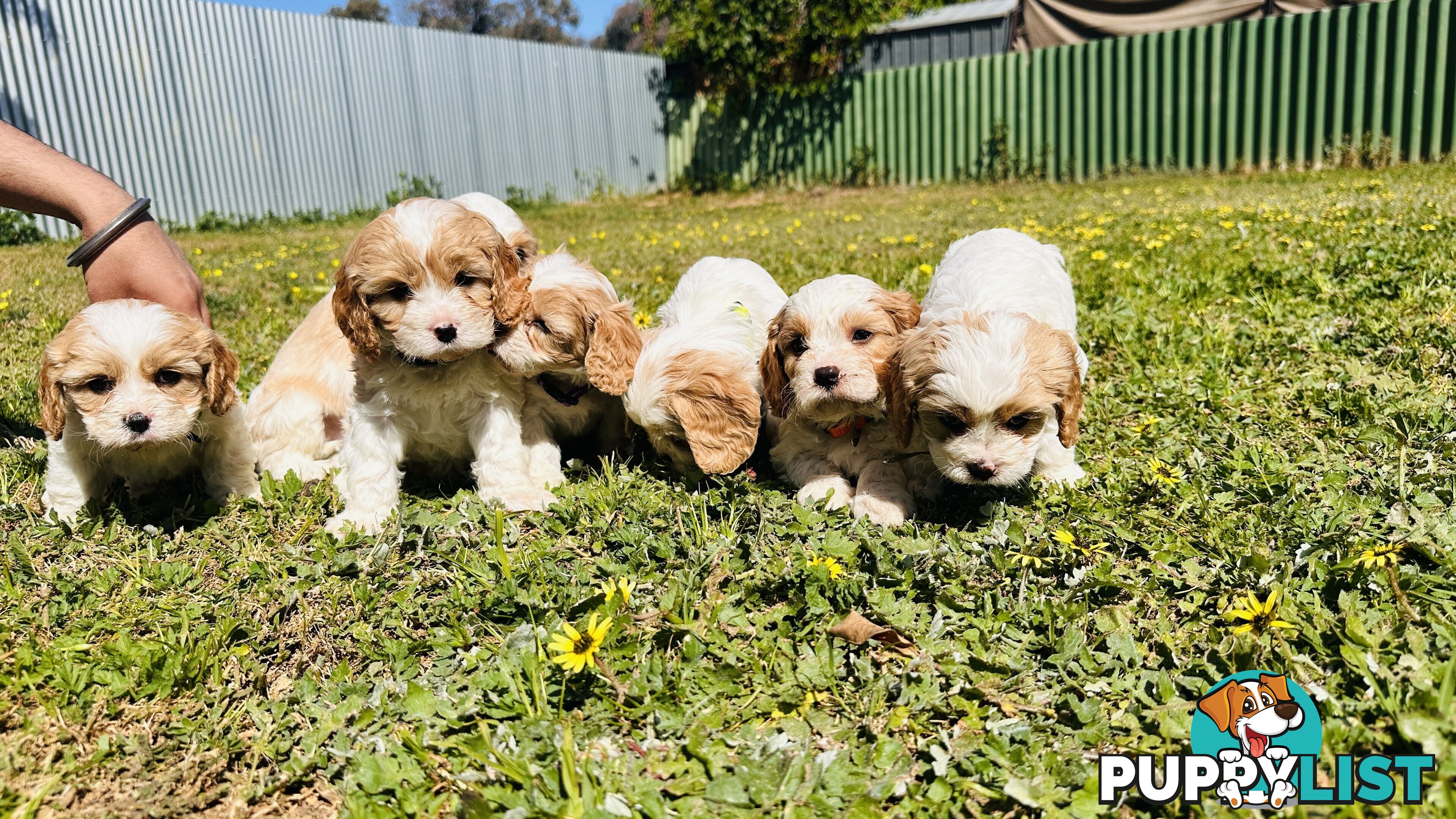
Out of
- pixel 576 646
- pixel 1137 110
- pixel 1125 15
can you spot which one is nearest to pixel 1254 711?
pixel 576 646

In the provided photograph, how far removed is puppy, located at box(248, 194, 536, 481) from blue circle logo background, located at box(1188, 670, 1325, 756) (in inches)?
122

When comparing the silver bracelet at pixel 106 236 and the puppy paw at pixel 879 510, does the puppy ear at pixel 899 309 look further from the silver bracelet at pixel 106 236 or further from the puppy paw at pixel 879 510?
the silver bracelet at pixel 106 236

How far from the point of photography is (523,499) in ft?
12.1

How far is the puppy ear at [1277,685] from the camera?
2.18 meters

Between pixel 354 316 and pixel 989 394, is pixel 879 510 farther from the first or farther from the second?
pixel 354 316

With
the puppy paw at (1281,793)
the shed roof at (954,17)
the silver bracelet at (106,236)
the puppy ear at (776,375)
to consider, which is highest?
the shed roof at (954,17)

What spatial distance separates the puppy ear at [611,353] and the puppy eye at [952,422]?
4.39 feet

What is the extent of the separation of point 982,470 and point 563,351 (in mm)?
1768

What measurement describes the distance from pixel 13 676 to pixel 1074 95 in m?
17.9

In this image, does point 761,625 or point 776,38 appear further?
point 776,38

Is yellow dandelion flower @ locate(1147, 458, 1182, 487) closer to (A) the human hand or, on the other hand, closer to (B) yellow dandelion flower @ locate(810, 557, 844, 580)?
(B) yellow dandelion flower @ locate(810, 557, 844, 580)

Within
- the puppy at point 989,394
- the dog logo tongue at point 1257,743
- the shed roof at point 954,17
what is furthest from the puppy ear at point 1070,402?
the shed roof at point 954,17

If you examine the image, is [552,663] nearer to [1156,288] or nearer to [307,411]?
[307,411]

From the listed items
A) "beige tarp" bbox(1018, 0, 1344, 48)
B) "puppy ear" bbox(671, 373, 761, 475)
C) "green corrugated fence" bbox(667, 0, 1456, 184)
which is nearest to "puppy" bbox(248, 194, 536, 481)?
"puppy ear" bbox(671, 373, 761, 475)
